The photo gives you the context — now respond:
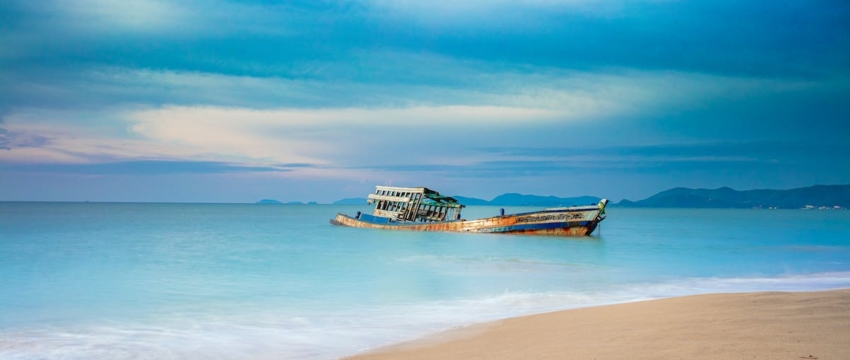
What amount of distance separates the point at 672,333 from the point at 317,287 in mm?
10446

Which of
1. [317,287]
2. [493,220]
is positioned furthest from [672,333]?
[493,220]

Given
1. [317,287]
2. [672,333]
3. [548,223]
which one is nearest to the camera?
[672,333]

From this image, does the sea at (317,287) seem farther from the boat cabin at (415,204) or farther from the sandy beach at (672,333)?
the boat cabin at (415,204)

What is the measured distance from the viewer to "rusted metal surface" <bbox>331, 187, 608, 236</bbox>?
3491 centimetres

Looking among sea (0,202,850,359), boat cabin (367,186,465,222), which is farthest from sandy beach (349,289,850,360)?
boat cabin (367,186,465,222)

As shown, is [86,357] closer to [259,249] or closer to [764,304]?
[764,304]

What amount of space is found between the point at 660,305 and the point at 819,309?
2.17m

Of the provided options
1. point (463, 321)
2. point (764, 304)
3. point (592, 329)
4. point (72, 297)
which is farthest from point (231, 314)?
point (764, 304)

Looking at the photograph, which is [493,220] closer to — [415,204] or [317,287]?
[415,204]

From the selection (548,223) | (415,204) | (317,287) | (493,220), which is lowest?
(317,287)

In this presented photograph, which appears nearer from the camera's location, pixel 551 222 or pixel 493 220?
pixel 551 222

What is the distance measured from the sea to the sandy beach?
1.23 metres

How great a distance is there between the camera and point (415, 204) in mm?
39812

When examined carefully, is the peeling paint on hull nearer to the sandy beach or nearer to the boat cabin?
the boat cabin
